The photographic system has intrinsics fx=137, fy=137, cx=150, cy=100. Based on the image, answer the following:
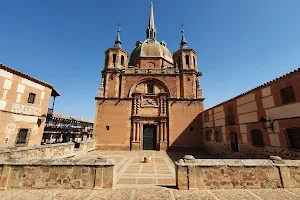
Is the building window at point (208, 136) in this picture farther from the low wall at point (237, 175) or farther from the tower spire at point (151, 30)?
the tower spire at point (151, 30)

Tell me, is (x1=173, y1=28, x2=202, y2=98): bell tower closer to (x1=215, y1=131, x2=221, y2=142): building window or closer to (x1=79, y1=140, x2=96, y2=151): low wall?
(x1=215, y1=131, x2=221, y2=142): building window

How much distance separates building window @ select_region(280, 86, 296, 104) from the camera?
7.00 meters

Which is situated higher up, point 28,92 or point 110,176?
point 28,92

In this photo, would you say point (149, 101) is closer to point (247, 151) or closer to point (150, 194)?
point (247, 151)

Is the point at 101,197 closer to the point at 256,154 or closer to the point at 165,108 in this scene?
the point at 256,154

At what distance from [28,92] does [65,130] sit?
665 inches

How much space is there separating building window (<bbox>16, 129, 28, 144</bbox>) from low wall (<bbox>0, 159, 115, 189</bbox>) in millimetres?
8507

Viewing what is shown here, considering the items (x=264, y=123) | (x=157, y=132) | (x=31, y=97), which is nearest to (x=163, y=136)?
(x=157, y=132)

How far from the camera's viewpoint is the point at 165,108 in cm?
1744

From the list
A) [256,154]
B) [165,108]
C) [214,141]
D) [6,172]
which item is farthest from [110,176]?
[165,108]

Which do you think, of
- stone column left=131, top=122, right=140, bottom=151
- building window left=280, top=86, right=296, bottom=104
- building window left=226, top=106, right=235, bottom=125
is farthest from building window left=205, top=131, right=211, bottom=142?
building window left=280, top=86, right=296, bottom=104

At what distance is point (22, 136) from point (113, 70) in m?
11.4

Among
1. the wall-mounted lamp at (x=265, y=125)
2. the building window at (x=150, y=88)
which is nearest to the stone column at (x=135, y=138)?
the building window at (x=150, y=88)

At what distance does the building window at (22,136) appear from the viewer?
11380 millimetres
